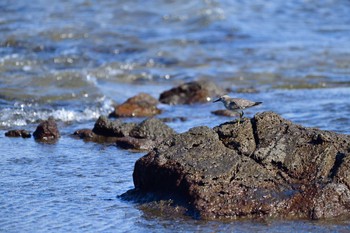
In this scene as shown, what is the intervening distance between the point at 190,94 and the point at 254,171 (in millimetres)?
6097

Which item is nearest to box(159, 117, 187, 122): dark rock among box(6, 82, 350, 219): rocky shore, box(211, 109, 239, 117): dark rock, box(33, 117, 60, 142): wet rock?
box(211, 109, 239, 117): dark rock

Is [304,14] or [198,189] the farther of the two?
[304,14]

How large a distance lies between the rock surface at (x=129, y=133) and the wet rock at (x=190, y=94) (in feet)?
9.03

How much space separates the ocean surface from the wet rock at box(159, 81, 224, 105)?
1.07 ft

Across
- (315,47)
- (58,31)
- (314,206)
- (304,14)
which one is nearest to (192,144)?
(314,206)

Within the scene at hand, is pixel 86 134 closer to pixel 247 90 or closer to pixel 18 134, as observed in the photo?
pixel 18 134

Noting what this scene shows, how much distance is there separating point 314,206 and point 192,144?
1.06 metres

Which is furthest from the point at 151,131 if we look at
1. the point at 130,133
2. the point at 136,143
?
the point at 136,143

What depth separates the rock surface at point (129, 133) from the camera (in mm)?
8664

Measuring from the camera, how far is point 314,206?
6.01 meters

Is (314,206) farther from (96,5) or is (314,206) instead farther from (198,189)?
(96,5)

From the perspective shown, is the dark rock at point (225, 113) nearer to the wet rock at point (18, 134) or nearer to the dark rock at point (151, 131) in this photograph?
the dark rock at point (151, 131)

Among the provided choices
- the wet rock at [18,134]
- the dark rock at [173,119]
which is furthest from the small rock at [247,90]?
the wet rock at [18,134]

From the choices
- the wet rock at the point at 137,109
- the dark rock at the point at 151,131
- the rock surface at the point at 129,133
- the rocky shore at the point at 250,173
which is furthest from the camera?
the wet rock at the point at 137,109
